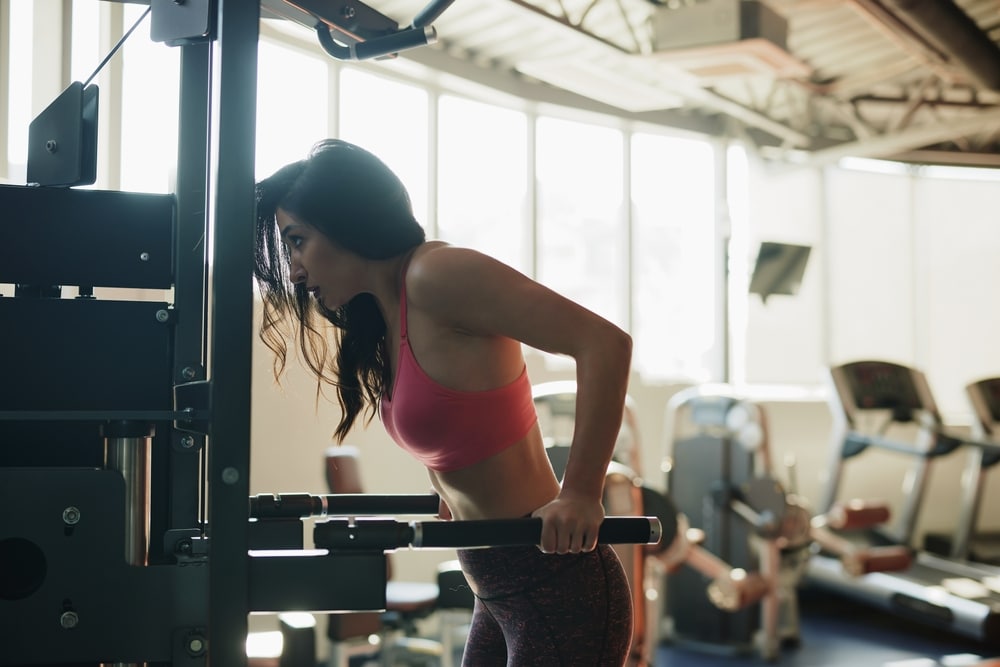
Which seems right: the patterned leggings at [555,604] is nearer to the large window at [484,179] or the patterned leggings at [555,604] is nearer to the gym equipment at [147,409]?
the gym equipment at [147,409]

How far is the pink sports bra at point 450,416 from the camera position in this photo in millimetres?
1380

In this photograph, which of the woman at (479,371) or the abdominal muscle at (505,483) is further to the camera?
the abdominal muscle at (505,483)

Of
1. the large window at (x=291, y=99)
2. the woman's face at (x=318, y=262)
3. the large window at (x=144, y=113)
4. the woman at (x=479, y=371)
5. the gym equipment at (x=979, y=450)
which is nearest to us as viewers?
the woman at (x=479, y=371)

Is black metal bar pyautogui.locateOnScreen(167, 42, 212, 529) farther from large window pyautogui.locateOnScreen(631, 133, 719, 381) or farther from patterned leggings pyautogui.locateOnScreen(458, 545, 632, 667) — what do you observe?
large window pyautogui.locateOnScreen(631, 133, 719, 381)

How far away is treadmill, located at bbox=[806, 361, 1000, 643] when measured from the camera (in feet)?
16.8

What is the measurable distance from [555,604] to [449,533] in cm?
34

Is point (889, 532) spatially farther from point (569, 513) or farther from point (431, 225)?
point (569, 513)

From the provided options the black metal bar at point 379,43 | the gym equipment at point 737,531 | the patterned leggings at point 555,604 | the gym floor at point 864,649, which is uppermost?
the black metal bar at point 379,43

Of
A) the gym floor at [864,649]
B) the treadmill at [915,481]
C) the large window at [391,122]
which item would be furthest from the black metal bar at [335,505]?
the treadmill at [915,481]

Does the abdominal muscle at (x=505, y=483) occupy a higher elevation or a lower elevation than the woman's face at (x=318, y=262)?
lower

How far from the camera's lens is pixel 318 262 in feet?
4.68

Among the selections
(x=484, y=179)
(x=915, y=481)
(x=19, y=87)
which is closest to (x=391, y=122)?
(x=484, y=179)

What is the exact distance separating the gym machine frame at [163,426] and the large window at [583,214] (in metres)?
4.84

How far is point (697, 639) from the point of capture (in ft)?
16.5
